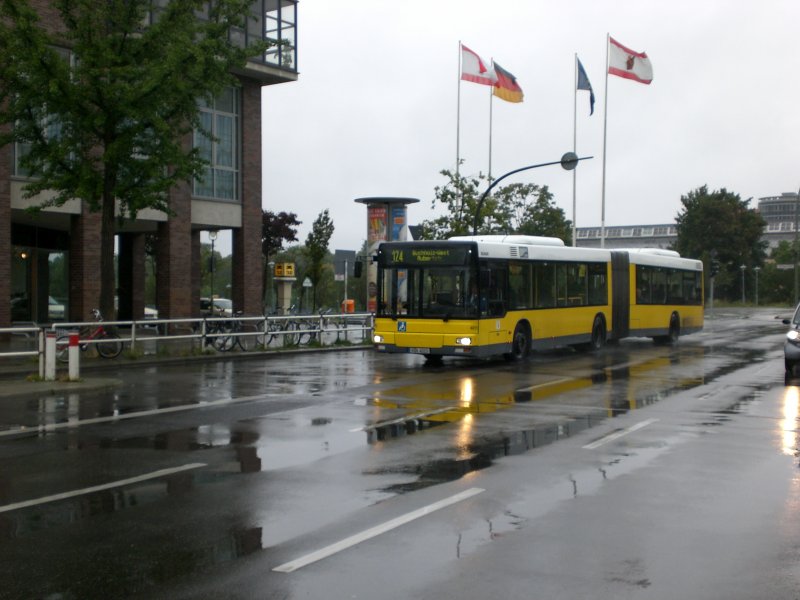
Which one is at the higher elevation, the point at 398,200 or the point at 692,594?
the point at 398,200

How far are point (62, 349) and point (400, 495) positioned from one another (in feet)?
50.2

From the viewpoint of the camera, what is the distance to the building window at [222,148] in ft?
113

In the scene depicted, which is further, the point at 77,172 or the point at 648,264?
the point at 648,264

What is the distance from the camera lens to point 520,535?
6910 mm

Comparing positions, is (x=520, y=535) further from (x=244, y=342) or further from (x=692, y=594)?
(x=244, y=342)

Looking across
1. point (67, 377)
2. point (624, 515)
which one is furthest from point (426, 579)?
point (67, 377)

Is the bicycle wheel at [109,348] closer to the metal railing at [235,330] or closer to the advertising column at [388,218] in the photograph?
the metal railing at [235,330]

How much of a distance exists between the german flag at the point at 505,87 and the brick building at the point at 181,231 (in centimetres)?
1245

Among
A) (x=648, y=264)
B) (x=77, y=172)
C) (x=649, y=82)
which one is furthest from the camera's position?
(x=649, y=82)

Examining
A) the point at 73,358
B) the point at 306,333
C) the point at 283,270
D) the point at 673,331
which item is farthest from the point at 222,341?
the point at 283,270

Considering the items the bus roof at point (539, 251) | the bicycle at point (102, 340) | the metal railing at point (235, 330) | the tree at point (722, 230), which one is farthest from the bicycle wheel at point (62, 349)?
the tree at point (722, 230)

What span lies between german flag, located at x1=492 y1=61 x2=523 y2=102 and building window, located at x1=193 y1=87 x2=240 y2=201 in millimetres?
14777

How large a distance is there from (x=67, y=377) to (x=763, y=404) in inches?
468

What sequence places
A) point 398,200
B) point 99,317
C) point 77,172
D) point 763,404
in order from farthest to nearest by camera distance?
point 398,200
point 99,317
point 77,172
point 763,404
